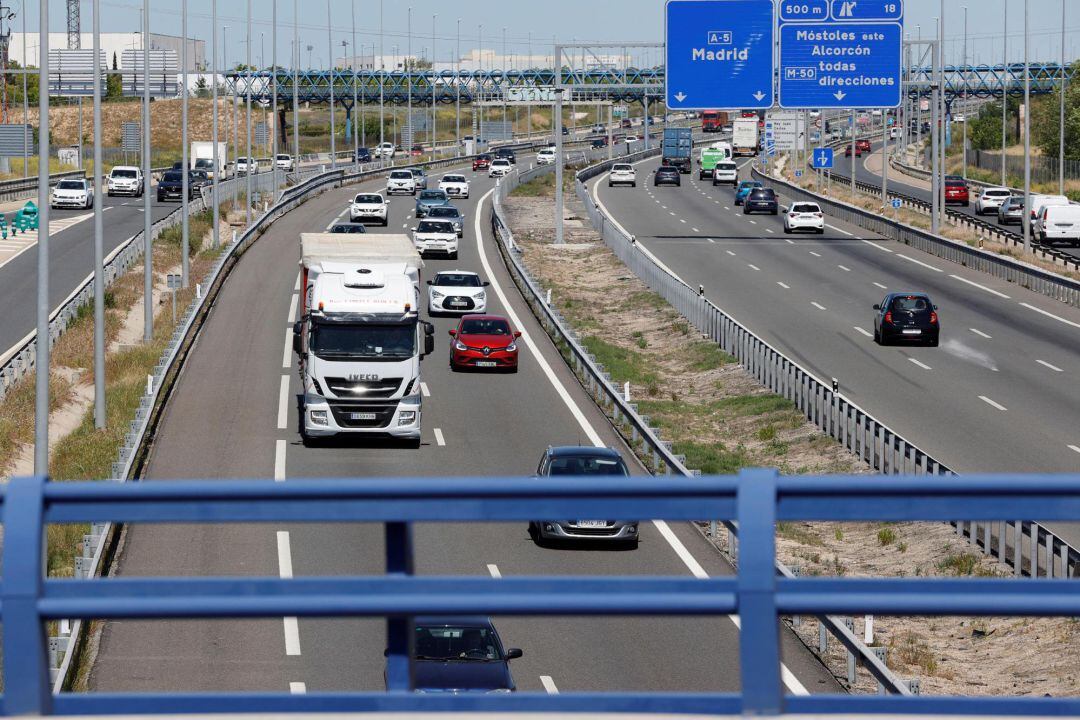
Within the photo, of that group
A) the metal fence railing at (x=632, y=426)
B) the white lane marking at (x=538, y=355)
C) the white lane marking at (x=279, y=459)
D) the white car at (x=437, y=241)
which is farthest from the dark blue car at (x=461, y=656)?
the white car at (x=437, y=241)

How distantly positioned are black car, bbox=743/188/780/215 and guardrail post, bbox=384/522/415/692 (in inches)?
3597

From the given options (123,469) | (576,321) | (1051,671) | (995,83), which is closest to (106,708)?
(1051,671)

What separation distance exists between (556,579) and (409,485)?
23.9 inches

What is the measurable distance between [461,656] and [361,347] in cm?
1660

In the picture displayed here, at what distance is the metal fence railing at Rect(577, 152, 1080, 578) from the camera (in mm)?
22078

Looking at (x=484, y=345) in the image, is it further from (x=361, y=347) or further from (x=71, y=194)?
(x=71, y=194)

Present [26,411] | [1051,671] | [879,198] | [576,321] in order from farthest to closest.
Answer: [879,198] < [576,321] < [26,411] < [1051,671]

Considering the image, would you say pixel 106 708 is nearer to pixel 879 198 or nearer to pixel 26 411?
pixel 26 411

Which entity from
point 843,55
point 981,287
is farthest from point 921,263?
point 843,55

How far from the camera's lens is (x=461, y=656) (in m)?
17.0

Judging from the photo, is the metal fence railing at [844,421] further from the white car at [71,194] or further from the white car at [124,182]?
the white car at [124,182]

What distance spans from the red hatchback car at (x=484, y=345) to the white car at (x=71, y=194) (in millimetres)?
54702

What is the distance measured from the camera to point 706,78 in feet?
202

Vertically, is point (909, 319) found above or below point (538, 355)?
above
